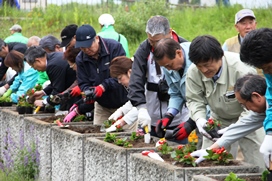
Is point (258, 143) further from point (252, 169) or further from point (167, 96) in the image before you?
point (167, 96)

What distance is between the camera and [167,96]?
334 inches

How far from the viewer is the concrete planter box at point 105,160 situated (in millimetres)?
7211

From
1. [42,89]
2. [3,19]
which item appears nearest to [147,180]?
[42,89]

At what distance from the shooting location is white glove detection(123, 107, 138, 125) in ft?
28.0

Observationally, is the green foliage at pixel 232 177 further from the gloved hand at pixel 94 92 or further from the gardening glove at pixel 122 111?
the gloved hand at pixel 94 92

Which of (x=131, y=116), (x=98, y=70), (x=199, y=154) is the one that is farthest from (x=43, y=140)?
(x=199, y=154)

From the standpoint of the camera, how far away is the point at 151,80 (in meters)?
8.53

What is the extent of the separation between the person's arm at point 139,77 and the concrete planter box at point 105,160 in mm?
605

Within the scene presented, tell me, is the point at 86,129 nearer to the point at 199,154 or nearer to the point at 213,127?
the point at 213,127

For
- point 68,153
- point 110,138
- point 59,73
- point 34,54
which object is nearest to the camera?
point 110,138

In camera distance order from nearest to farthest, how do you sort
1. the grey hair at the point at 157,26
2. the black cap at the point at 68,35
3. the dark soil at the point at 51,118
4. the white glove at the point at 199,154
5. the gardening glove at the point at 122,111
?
the white glove at the point at 199,154
the grey hair at the point at 157,26
the gardening glove at the point at 122,111
the dark soil at the point at 51,118
the black cap at the point at 68,35

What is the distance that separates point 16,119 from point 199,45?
19.3 feet

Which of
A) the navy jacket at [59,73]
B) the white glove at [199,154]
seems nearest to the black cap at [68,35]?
the navy jacket at [59,73]

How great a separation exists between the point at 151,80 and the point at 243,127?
2494 millimetres
